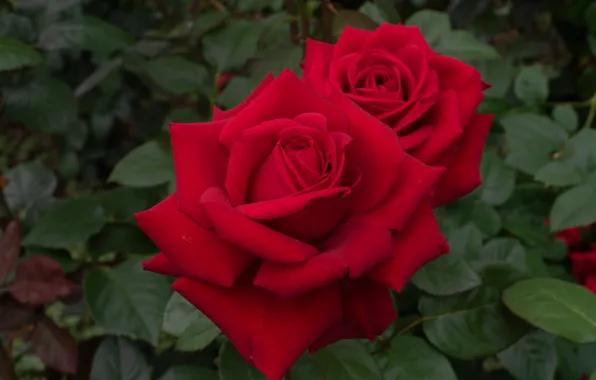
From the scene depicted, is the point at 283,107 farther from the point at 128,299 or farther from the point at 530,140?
the point at 530,140

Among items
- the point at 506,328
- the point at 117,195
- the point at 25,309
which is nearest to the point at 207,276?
the point at 506,328

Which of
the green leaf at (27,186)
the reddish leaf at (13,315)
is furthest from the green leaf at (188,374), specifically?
the green leaf at (27,186)

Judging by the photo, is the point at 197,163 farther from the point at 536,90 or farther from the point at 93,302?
the point at 536,90

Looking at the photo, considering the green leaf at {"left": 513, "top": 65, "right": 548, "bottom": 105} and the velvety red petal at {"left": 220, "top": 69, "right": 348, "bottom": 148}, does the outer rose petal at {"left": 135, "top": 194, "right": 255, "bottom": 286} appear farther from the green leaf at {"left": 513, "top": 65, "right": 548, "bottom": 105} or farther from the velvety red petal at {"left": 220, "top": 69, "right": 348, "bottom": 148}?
the green leaf at {"left": 513, "top": 65, "right": 548, "bottom": 105}

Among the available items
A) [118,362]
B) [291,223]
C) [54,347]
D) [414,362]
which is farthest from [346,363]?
[54,347]

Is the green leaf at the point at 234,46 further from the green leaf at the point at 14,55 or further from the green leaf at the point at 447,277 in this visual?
the green leaf at the point at 447,277

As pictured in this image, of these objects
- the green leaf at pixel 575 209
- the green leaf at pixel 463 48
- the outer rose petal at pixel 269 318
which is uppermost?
the green leaf at pixel 463 48
